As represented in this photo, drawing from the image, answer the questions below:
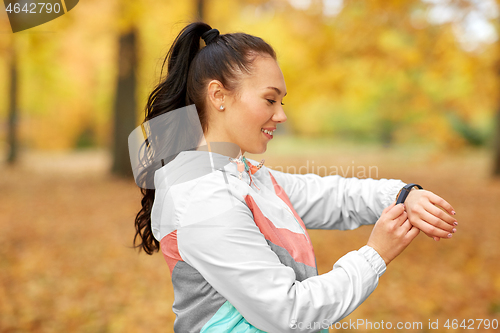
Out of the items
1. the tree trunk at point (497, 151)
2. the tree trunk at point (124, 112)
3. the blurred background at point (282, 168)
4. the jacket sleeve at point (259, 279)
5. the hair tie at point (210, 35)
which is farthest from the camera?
the tree trunk at point (497, 151)

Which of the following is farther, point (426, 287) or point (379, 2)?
point (379, 2)

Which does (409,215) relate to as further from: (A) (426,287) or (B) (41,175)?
(B) (41,175)

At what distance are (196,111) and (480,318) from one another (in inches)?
136

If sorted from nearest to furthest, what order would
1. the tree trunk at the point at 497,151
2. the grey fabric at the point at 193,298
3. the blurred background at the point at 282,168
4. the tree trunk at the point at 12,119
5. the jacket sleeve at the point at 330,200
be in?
the grey fabric at the point at 193,298 < the jacket sleeve at the point at 330,200 < the blurred background at the point at 282,168 < the tree trunk at the point at 497,151 < the tree trunk at the point at 12,119

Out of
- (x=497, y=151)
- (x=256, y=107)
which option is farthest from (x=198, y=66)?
(x=497, y=151)

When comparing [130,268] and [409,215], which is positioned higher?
[409,215]

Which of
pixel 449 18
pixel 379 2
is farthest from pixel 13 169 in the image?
pixel 449 18

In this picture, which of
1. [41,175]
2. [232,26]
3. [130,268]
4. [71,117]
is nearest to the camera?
[130,268]

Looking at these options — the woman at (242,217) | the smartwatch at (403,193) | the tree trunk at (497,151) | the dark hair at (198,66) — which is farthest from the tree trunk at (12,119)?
the tree trunk at (497,151)

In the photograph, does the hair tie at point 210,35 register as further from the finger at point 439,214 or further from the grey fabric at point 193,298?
the finger at point 439,214

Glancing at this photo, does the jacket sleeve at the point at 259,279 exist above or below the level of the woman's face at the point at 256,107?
below

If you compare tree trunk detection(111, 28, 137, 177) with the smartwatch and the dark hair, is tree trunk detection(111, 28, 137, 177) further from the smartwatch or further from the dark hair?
the smartwatch

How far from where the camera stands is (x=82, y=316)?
3.46 meters

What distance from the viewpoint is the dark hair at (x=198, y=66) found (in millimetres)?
1337
